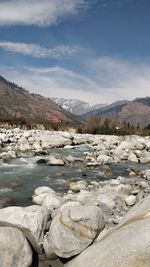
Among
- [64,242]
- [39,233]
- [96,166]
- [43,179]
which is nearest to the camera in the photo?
[64,242]

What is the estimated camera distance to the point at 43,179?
23.4m

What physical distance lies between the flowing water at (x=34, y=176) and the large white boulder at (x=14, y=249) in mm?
7538

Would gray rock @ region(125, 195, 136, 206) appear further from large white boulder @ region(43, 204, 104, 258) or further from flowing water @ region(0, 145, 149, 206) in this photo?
large white boulder @ region(43, 204, 104, 258)

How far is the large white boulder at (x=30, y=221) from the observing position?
10.2 m

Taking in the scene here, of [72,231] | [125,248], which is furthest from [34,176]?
[125,248]

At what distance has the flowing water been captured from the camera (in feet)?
62.2

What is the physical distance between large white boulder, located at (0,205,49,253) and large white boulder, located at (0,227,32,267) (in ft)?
3.46

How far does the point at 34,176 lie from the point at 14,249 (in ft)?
52.4

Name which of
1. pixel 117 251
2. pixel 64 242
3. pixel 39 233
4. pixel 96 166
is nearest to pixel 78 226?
pixel 64 242

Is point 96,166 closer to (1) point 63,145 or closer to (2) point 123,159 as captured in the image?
(2) point 123,159

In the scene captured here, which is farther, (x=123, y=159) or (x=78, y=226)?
(x=123, y=159)

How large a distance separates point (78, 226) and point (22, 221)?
2.07 m

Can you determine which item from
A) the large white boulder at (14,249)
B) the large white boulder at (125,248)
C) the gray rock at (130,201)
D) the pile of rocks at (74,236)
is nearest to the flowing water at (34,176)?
the gray rock at (130,201)

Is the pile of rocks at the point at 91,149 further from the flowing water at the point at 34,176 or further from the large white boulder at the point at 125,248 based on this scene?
the large white boulder at the point at 125,248
